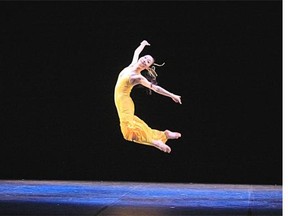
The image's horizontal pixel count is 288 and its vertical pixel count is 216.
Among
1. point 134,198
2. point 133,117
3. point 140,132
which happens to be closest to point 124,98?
point 133,117

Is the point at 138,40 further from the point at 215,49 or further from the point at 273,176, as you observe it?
the point at 273,176

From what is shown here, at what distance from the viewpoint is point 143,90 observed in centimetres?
1113

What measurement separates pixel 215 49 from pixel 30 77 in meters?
3.01

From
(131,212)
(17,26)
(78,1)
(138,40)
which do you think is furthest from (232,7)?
(131,212)

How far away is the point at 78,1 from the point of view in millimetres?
10859

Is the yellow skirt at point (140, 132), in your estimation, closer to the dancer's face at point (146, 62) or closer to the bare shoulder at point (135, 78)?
the bare shoulder at point (135, 78)

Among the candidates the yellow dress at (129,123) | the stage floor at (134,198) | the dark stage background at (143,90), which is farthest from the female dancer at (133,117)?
the dark stage background at (143,90)

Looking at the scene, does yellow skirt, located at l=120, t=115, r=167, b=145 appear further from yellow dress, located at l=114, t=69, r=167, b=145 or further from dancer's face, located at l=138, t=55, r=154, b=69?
dancer's face, located at l=138, t=55, r=154, b=69

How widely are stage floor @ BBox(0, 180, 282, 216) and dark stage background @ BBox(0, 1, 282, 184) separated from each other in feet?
1.79

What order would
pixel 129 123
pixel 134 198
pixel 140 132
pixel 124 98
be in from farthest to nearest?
pixel 124 98
pixel 129 123
pixel 140 132
pixel 134 198

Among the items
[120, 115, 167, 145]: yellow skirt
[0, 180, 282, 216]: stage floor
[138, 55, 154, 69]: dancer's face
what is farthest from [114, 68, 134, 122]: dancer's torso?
[0, 180, 282, 216]: stage floor

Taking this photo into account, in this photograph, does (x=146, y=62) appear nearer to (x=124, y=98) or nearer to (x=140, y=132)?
(x=124, y=98)

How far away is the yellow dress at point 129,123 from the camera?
30.3ft

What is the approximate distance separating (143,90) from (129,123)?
1.84 meters
